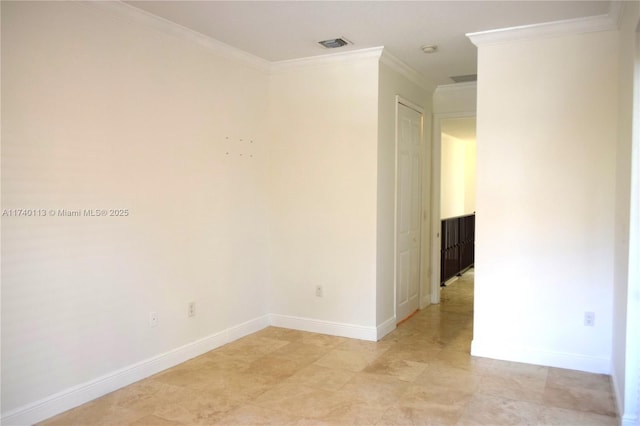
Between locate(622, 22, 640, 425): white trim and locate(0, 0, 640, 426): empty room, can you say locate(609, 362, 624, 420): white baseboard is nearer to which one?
locate(0, 0, 640, 426): empty room

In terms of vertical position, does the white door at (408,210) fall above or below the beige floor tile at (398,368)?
above

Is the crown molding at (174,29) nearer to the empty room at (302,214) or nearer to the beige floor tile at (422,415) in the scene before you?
the empty room at (302,214)

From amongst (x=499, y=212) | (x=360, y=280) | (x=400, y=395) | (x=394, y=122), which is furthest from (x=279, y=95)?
(x=400, y=395)

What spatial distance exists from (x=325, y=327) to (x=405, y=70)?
267cm

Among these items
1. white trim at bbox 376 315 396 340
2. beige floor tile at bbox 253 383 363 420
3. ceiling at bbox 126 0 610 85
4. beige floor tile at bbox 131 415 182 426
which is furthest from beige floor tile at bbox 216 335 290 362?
ceiling at bbox 126 0 610 85

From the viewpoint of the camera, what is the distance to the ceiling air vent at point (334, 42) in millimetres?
3981

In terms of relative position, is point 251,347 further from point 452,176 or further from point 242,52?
point 452,176

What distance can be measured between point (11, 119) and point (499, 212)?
3.42 metres

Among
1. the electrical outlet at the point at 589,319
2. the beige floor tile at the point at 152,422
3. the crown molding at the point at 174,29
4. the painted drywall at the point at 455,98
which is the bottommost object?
the beige floor tile at the point at 152,422

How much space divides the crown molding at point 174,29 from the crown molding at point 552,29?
1951mm

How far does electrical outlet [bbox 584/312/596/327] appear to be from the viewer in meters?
3.57

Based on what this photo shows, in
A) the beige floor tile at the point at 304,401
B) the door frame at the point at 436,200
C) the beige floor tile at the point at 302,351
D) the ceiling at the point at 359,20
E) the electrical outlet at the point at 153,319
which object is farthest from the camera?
the door frame at the point at 436,200

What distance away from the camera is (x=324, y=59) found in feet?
14.7

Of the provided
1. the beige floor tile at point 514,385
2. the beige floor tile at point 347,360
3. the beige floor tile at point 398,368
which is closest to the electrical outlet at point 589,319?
the beige floor tile at point 514,385
